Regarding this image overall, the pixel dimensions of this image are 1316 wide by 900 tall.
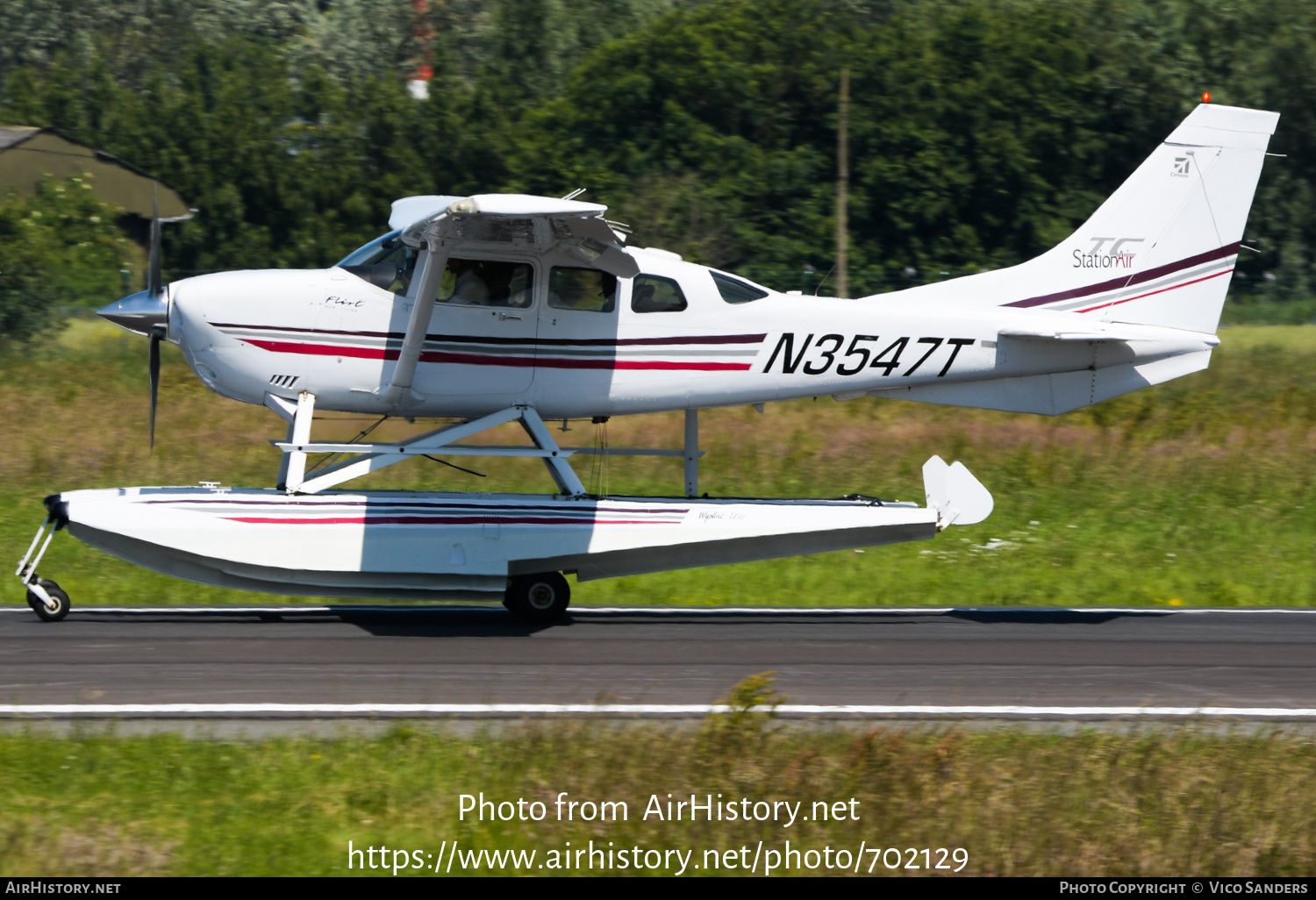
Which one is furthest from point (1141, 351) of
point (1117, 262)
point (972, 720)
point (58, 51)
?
point (58, 51)

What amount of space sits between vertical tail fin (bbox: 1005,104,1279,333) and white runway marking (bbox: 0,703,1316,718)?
4.39 metres

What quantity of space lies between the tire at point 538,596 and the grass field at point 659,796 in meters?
3.42

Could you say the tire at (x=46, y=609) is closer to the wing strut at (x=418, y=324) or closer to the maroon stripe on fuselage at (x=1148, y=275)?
the wing strut at (x=418, y=324)

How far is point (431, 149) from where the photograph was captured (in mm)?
36094

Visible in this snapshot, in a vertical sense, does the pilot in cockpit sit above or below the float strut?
above

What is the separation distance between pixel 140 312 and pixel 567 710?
508 cm

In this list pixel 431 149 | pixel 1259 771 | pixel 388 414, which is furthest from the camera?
pixel 431 149

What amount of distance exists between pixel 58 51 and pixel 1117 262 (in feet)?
148

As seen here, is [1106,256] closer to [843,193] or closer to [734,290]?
[734,290]

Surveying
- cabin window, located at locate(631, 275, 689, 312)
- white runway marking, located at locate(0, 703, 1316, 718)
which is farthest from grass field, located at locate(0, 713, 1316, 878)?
cabin window, located at locate(631, 275, 689, 312)

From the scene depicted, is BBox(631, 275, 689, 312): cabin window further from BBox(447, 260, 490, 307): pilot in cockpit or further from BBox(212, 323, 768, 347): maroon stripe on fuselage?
BBox(447, 260, 490, 307): pilot in cockpit

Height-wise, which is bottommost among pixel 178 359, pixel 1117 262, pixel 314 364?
pixel 178 359

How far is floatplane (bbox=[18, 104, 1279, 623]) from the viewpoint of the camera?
9766 millimetres

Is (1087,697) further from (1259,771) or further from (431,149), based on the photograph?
(431,149)
